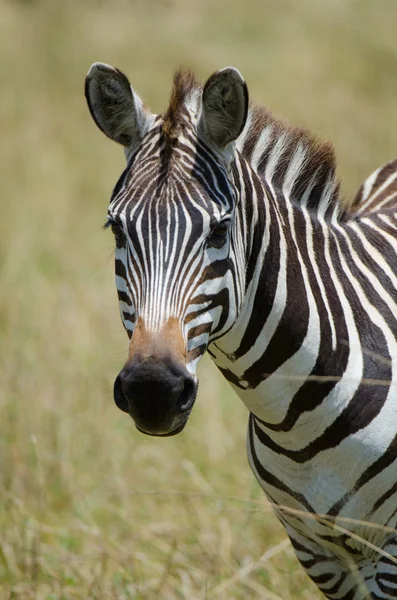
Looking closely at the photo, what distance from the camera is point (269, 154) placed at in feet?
12.4

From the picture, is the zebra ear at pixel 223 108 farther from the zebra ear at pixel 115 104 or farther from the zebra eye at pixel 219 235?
the zebra eye at pixel 219 235

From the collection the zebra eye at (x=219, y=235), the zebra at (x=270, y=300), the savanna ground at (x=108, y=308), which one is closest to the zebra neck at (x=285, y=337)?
the zebra at (x=270, y=300)

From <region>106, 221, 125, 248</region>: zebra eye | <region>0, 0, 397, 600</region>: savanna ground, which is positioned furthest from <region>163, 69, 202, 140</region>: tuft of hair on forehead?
<region>0, 0, 397, 600</region>: savanna ground

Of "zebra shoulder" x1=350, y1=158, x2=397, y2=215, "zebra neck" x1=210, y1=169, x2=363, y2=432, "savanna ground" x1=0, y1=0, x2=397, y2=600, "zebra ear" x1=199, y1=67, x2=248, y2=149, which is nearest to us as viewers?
"zebra ear" x1=199, y1=67, x2=248, y2=149

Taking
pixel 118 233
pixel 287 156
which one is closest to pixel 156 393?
pixel 118 233

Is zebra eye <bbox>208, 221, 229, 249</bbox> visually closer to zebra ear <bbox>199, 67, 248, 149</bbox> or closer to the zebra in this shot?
the zebra

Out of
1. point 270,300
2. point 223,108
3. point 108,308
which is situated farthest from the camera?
point 108,308

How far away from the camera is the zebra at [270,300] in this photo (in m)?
3.14

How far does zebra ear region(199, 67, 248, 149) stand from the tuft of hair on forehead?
0.10 metres

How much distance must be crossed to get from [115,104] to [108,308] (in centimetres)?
608

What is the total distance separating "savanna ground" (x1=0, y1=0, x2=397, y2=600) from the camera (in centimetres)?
512

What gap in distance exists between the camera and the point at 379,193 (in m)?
4.96

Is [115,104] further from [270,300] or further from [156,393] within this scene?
[156,393]

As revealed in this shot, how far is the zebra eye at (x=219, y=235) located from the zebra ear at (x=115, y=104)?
0.60m
